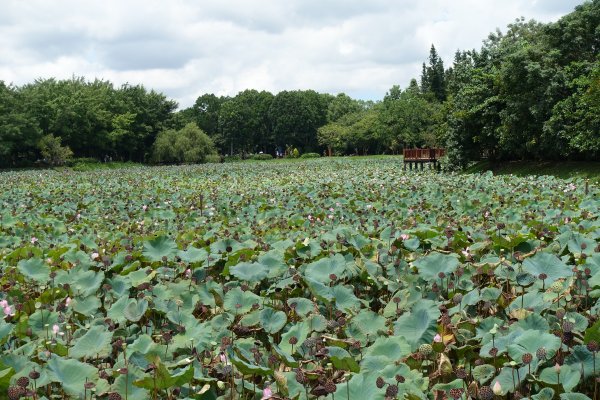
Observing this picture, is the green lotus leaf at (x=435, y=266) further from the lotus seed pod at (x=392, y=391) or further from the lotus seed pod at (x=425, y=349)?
the lotus seed pod at (x=392, y=391)

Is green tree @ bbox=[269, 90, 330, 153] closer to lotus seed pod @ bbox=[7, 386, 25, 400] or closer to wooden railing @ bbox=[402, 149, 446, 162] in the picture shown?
wooden railing @ bbox=[402, 149, 446, 162]

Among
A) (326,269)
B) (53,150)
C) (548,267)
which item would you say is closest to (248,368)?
(326,269)

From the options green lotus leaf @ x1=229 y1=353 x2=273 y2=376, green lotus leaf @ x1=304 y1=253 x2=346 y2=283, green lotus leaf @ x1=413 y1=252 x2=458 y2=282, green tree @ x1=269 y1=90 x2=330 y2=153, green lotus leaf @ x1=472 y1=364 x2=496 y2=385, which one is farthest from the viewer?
green tree @ x1=269 y1=90 x2=330 y2=153

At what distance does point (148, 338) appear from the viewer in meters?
2.32

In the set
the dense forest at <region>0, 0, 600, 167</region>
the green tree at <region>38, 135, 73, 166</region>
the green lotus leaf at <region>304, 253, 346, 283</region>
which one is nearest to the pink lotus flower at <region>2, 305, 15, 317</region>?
the green lotus leaf at <region>304, 253, 346, 283</region>

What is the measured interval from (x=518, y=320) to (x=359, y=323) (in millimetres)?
666

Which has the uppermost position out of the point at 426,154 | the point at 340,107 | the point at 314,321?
the point at 340,107

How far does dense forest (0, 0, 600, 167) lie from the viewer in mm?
22109

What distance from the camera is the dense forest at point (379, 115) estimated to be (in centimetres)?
2211

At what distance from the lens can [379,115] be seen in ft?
213

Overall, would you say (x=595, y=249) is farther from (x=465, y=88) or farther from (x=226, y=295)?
(x=465, y=88)

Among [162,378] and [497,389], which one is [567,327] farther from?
→ [162,378]

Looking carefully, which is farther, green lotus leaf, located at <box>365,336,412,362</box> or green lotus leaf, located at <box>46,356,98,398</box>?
green lotus leaf, located at <box>365,336,412,362</box>

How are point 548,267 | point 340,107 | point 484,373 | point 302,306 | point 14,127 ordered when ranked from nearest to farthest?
point 484,373, point 302,306, point 548,267, point 14,127, point 340,107
